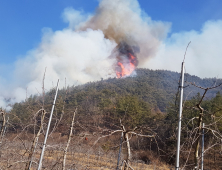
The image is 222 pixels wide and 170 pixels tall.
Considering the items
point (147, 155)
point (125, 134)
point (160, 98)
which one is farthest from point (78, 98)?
point (125, 134)

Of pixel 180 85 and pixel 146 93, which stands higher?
pixel 146 93

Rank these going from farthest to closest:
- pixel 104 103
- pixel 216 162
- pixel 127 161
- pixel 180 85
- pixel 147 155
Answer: pixel 104 103, pixel 147 155, pixel 216 162, pixel 127 161, pixel 180 85

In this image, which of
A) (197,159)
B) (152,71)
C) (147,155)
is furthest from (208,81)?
(197,159)

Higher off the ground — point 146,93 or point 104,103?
point 146,93

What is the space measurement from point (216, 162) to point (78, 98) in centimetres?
3943

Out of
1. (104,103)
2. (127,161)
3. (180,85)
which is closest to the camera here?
(180,85)

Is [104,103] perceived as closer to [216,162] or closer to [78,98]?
[78,98]

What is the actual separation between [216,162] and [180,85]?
2548 cm

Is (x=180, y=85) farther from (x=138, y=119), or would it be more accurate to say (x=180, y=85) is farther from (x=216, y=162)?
(x=138, y=119)

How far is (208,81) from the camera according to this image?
16300 cm

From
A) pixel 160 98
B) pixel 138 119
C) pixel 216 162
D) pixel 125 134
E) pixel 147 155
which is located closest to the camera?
pixel 125 134

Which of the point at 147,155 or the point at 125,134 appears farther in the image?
the point at 147,155

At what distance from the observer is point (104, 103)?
4119 centimetres

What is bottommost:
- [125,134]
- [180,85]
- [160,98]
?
[125,134]
